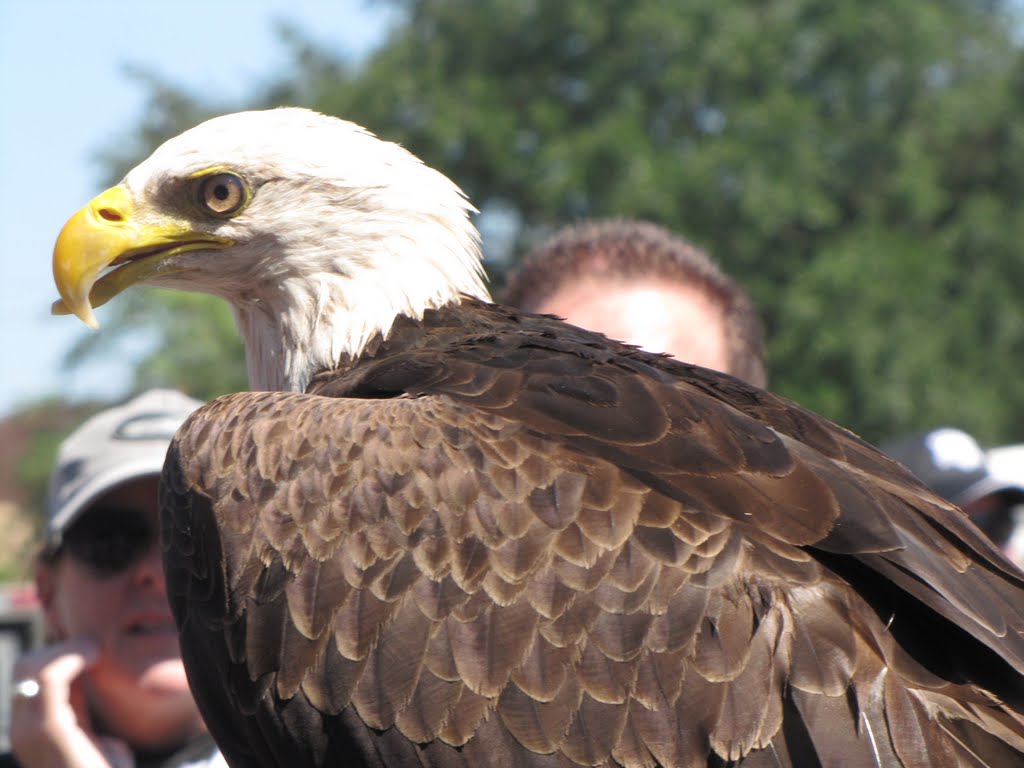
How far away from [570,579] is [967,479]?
3.93 meters

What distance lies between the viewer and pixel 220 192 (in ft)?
12.8

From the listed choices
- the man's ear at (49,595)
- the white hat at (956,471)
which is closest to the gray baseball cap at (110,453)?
the man's ear at (49,595)

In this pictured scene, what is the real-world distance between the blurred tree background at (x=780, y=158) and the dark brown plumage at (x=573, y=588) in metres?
20.4

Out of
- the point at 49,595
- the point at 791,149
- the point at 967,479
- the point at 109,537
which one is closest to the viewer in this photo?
the point at 109,537

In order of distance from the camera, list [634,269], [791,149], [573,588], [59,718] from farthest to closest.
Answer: [791,149] < [634,269] < [59,718] < [573,588]

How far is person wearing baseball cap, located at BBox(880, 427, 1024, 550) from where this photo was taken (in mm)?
6523

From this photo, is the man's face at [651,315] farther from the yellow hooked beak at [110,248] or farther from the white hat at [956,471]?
the white hat at [956,471]

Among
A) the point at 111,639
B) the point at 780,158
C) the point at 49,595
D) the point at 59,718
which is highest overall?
the point at 780,158

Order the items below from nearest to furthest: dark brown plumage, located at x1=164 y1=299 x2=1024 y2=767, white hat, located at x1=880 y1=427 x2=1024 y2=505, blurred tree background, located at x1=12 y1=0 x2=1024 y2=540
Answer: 1. dark brown plumage, located at x1=164 y1=299 x2=1024 y2=767
2. white hat, located at x1=880 y1=427 x2=1024 y2=505
3. blurred tree background, located at x1=12 y1=0 x2=1024 y2=540

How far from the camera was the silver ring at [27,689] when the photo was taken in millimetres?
4410

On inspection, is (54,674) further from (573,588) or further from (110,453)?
(573,588)

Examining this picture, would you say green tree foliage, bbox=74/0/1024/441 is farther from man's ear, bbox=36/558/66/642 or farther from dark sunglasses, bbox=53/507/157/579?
dark sunglasses, bbox=53/507/157/579

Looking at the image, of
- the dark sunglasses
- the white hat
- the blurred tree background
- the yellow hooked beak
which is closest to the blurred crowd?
the dark sunglasses

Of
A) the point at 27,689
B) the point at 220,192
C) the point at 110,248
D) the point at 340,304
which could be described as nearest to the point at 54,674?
the point at 27,689
